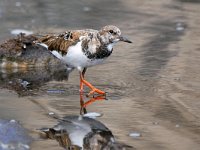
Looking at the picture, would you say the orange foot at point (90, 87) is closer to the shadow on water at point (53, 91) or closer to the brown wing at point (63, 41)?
the shadow on water at point (53, 91)

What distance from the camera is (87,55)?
24.8 feet

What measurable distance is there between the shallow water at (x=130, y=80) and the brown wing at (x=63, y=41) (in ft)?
1.65

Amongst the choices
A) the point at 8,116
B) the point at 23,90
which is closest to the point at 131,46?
the point at 23,90

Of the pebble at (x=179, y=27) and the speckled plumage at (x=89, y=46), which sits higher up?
the pebble at (x=179, y=27)

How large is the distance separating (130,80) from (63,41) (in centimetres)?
109

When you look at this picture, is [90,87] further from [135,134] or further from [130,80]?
[135,134]

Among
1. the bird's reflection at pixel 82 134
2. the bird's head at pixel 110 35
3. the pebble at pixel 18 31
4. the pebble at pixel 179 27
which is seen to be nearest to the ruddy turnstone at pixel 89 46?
the bird's head at pixel 110 35

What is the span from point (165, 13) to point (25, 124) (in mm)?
6588

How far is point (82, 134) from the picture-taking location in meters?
6.35

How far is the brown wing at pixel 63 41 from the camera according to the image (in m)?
7.68

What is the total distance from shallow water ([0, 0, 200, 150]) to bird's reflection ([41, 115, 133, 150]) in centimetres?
8

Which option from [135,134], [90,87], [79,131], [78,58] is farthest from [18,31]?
[135,134]

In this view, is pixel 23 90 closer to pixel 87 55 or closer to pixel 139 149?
pixel 87 55

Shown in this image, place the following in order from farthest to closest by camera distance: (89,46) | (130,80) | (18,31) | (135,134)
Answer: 1. (18,31)
2. (130,80)
3. (89,46)
4. (135,134)
